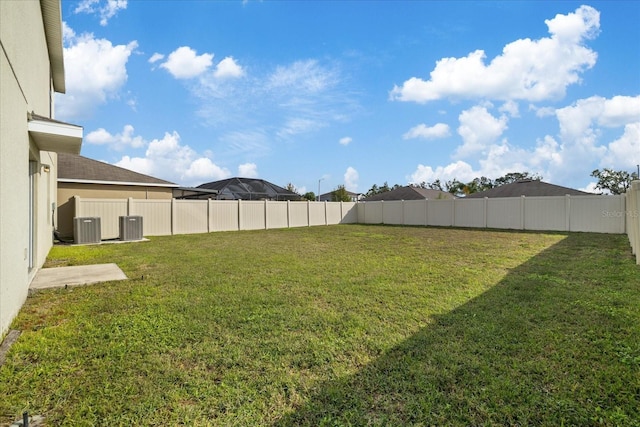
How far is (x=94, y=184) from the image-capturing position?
1479cm

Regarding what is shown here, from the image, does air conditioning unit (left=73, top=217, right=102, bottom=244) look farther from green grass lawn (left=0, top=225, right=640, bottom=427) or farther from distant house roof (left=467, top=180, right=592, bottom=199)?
distant house roof (left=467, top=180, right=592, bottom=199)

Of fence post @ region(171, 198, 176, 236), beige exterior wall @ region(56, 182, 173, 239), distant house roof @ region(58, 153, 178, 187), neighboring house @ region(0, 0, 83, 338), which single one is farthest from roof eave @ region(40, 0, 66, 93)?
fence post @ region(171, 198, 176, 236)

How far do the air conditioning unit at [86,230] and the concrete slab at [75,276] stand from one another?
207 inches

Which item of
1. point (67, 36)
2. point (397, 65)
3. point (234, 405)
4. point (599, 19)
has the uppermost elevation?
point (397, 65)

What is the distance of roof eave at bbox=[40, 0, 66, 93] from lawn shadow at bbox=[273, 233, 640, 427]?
8.79 metres

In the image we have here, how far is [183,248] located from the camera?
32.4 feet

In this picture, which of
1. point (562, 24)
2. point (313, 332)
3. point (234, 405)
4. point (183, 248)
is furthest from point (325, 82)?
point (234, 405)

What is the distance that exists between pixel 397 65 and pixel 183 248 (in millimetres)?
12004

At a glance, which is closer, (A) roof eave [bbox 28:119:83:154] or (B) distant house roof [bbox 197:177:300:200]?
(A) roof eave [bbox 28:119:83:154]

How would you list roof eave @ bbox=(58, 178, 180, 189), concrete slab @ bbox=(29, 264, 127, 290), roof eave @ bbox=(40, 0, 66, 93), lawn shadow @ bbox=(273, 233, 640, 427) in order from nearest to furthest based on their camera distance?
lawn shadow @ bbox=(273, 233, 640, 427)
concrete slab @ bbox=(29, 264, 127, 290)
roof eave @ bbox=(40, 0, 66, 93)
roof eave @ bbox=(58, 178, 180, 189)

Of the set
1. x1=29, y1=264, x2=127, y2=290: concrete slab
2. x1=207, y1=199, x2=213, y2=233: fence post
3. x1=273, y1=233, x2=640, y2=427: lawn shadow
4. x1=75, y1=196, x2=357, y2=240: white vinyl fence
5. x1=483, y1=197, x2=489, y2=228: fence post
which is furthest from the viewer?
x1=483, y1=197, x2=489, y2=228: fence post

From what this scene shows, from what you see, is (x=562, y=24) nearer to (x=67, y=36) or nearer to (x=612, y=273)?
(x=612, y=273)

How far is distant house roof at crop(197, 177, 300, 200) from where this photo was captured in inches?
1119

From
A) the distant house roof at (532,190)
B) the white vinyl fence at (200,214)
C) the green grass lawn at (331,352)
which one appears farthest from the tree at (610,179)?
the green grass lawn at (331,352)
